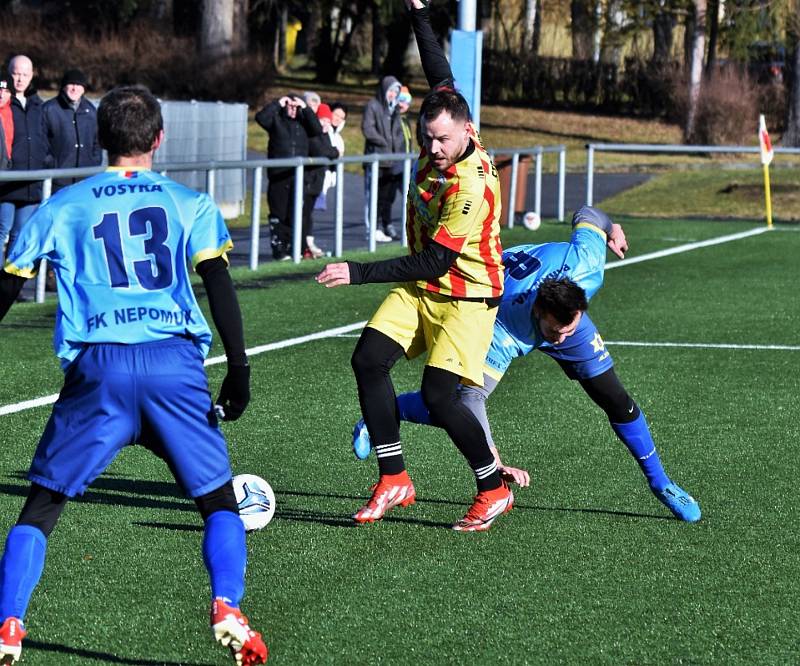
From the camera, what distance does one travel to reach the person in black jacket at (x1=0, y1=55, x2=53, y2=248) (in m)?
12.7

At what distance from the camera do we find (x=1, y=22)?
1626 inches

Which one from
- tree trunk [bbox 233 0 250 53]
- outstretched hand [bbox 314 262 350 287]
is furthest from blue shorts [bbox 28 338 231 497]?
tree trunk [bbox 233 0 250 53]

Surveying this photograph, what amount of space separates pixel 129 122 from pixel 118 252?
0.36m

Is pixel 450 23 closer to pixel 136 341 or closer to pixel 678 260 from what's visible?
pixel 678 260

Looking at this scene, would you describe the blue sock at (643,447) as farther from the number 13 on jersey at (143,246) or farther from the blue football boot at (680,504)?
the number 13 on jersey at (143,246)

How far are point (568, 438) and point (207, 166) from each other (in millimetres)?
7066

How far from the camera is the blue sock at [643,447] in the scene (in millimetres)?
6520

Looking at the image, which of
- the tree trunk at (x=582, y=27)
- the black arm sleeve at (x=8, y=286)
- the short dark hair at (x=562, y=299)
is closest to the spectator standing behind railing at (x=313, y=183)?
the short dark hair at (x=562, y=299)

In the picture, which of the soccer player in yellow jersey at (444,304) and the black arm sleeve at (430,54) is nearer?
the soccer player in yellow jersey at (444,304)

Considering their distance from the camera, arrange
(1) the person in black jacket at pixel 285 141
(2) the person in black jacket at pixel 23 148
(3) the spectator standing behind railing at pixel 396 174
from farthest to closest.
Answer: (3) the spectator standing behind railing at pixel 396 174 → (1) the person in black jacket at pixel 285 141 → (2) the person in black jacket at pixel 23 148

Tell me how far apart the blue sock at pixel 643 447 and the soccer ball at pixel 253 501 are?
1.47 m

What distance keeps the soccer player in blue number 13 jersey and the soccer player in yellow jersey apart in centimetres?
150

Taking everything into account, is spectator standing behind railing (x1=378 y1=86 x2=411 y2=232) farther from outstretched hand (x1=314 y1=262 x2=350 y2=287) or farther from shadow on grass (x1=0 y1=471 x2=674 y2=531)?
outstretched hand (x1=314 y1=262 x2=350 y2=287)

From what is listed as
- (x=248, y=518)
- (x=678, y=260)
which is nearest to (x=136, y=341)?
(x=248, y=518)
